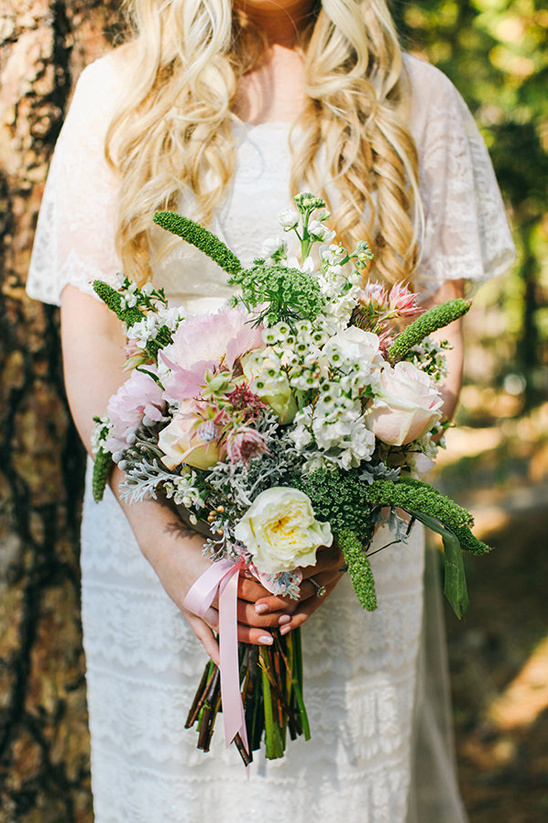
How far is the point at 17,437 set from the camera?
7.36ft

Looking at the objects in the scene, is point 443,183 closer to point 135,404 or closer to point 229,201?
point 229,201

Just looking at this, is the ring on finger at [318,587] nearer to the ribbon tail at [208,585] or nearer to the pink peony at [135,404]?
the ribbon tail at [208,585]

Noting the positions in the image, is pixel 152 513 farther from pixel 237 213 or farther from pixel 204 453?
pixel 237 213

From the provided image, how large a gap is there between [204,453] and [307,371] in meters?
0.22

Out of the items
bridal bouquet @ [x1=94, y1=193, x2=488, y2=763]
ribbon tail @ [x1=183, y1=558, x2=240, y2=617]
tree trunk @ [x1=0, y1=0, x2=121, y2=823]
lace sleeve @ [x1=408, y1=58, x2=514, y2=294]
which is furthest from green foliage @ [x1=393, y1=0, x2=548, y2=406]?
ribbon tail @ [x1=183, y1=558, x2=240, y2=617]

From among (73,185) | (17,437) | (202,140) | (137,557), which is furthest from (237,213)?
(17,437)

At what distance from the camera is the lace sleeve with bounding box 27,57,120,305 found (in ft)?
5.73

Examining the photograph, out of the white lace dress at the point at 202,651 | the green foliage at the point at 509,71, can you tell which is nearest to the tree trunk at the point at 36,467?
the white lace dress at the point at 202,651

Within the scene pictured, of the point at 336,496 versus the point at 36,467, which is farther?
the point at 36,467

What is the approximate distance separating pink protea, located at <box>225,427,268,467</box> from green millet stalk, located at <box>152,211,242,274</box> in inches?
11.8

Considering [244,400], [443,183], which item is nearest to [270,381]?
[244,400]

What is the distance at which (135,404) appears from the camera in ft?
4.39

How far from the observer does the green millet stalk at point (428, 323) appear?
1.29 metres

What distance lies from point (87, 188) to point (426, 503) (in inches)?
41.8
